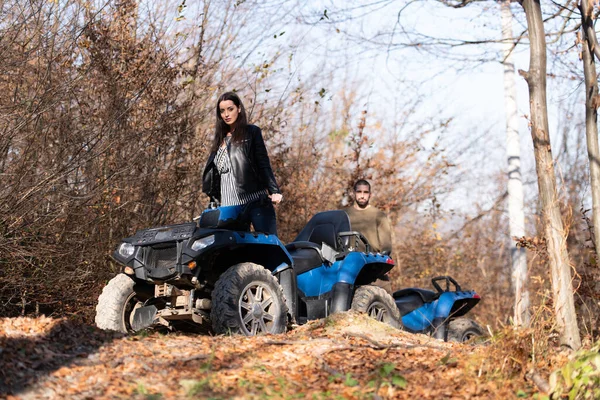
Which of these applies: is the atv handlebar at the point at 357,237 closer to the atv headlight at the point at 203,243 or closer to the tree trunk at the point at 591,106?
the atv headlight at the point at 203,243

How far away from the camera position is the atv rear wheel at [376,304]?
26.2 feet

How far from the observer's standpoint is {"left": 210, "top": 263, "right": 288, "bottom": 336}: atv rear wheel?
6422 millimetres

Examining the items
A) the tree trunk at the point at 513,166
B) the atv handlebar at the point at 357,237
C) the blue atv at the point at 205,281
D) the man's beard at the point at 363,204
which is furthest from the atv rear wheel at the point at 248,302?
the tree trunk at the point at 513,166

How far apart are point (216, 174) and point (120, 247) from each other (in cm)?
122

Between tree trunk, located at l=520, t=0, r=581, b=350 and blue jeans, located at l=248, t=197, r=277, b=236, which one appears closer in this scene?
tree trunk, located at l=520, t=0, r=581, b=350

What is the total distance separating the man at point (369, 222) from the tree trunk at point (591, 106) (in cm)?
225

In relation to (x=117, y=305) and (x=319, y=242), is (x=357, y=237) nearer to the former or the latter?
(x=319, y=242)

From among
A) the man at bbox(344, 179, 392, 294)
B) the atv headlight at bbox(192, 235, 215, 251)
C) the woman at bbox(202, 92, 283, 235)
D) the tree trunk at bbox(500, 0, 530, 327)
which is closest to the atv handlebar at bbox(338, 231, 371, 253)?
the man at bbox(344, 179, 392, 294)

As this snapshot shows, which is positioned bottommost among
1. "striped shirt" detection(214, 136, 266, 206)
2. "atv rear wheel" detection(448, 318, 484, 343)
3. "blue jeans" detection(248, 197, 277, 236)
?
"atv rear wheel" detection(448, 318, 484, 343)

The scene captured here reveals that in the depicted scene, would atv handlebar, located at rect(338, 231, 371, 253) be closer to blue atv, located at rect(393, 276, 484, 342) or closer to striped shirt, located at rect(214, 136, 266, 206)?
blue atv, located at rect(393, 276, 484, 342)

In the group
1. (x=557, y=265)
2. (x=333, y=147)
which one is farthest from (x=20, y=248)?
(x=333, y=147)

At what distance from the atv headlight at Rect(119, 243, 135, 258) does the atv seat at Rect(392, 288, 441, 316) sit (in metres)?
3.70

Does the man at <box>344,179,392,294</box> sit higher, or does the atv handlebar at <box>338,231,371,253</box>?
the man at <box>344,179,392,294</box>

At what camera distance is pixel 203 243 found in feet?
21.0
